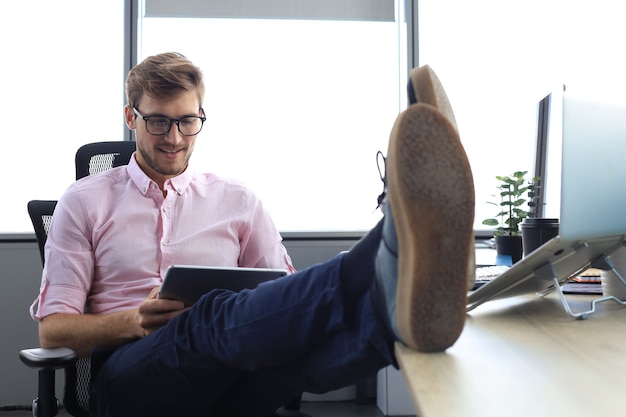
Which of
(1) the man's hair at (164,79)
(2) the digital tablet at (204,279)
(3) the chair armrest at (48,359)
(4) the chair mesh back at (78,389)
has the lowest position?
(4) the chair mesh back at (78,389)

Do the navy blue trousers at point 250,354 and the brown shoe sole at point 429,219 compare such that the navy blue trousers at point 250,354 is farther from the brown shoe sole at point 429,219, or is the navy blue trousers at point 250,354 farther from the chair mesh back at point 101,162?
the chair mesh back at point 101,162

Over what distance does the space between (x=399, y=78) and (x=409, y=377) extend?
111 inches

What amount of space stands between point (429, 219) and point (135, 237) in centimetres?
115

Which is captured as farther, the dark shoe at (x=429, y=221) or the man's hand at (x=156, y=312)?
the man's hand at (x=156, y=312)

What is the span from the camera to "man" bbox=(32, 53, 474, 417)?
76 centimetres

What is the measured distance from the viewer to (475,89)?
11.3ft

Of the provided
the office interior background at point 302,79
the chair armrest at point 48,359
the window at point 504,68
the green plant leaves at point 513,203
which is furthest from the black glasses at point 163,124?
the window at point 504,68

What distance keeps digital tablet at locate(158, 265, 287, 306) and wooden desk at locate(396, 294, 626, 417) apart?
1.38 feet

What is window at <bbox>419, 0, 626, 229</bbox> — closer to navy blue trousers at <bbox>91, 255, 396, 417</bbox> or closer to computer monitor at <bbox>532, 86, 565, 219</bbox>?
computer monitor at <bbox>532, 86, 565, 219</bbox>

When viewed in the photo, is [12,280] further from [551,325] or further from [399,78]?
[551,325]

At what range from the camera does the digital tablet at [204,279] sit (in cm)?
123

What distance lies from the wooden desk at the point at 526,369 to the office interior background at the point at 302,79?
7.20 ft

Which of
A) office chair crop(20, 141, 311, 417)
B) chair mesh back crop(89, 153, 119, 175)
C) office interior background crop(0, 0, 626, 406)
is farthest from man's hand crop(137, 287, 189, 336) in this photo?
office interior background crop(0, 0, 626, 406)

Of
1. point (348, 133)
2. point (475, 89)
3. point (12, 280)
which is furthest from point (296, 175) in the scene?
point (12, 280)
